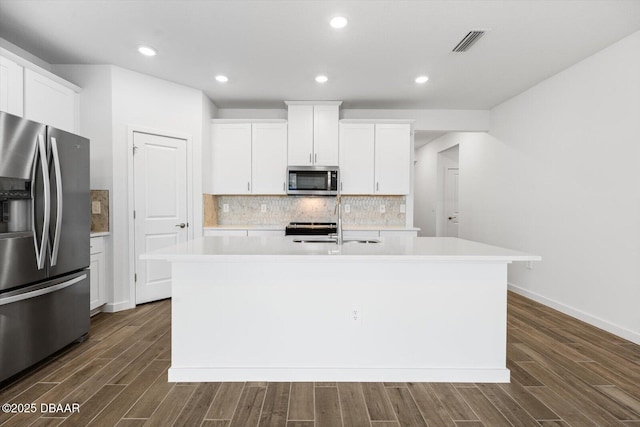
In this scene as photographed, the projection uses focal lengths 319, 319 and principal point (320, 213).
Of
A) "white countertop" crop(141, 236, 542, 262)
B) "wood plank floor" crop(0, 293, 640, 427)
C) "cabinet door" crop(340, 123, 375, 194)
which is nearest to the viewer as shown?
"wood plank floor" crop(0, 293, 640, 427)

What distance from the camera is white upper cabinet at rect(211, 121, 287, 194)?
4.61 m

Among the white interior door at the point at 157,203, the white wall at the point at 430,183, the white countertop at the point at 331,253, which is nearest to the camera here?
the white countertop at the point at 331,253

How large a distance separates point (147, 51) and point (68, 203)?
1.66 metres

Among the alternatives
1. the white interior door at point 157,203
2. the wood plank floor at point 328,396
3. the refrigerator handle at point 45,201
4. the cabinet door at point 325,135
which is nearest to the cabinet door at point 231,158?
the white interior door at point 157,203

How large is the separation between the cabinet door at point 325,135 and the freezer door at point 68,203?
2.70 metres

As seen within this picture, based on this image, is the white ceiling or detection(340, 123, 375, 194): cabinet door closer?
the white ceiling

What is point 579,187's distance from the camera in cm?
341

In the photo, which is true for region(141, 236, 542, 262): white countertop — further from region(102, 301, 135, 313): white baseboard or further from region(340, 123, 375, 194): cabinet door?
region(340, 123, 375, 194): cabinet door

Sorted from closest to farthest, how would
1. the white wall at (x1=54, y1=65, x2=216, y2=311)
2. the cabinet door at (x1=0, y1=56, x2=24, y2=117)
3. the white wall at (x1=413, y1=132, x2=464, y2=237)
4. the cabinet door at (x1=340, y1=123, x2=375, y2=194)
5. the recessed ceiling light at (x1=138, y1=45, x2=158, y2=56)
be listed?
1. the cabinet door at (x1=0, y1=56, x2=24, y2=117)
2. the recessed ceiling light at (x1=138, y1=45, x2=158, y2=56)
3. the white wall at (x1=54, y1=65, x2=216, y2=311)
4. the cabinet door at (x1=340, y1=123, x2=375, y2=194)
5. the white wall at (x1=413, y1=132, x2=464, y2=237)

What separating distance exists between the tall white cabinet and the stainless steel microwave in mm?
199

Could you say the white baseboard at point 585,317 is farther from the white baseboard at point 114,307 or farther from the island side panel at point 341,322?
the white baseboard at point 114,307

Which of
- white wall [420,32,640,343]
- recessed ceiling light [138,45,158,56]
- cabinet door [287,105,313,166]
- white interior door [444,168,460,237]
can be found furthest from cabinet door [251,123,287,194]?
white interior door [444,168,460,237]

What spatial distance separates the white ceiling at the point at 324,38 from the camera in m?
2.44

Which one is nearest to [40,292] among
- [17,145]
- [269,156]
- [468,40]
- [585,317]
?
[17,145]
